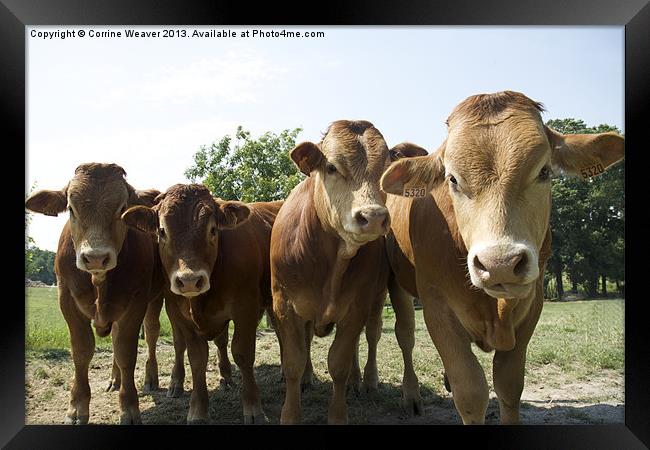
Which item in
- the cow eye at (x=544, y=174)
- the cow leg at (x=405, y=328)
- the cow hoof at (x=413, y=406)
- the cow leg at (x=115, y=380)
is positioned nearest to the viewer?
the cow eye at (x=544, y=174)

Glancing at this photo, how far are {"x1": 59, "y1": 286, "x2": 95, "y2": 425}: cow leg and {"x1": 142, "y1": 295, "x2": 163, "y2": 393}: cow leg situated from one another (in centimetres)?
163

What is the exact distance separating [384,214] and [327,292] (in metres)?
1.22

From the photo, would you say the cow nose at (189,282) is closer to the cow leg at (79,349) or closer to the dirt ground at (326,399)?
the cow leg at (79,349)

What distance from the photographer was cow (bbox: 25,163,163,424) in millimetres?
4930

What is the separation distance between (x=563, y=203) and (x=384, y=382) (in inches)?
150

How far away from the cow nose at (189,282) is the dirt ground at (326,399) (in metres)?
1.72

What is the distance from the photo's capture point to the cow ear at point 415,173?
377 centimetres

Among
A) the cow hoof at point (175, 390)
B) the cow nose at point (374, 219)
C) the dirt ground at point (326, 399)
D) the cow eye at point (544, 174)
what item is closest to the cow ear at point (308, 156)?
the cow nose at point (374, 219)

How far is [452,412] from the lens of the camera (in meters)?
5.99

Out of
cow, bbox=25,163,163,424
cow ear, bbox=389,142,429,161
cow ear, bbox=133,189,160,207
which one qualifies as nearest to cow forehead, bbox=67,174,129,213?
cow, bbox=25,163,163,424
